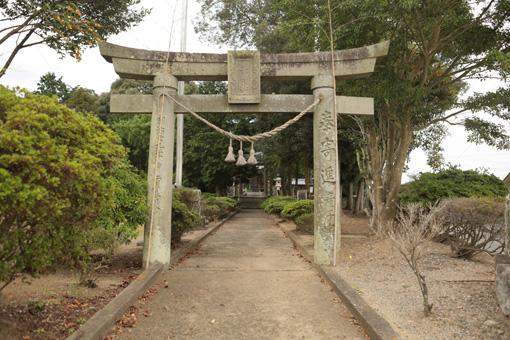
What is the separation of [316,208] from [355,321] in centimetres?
341

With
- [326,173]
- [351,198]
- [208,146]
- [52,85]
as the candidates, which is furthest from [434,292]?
[52,85]

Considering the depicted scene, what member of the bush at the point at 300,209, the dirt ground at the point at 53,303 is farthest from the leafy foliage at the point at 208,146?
the dirt ground at the point at 53,303

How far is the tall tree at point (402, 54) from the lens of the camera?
31.2 ft

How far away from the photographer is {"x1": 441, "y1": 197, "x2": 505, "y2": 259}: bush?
817 cm

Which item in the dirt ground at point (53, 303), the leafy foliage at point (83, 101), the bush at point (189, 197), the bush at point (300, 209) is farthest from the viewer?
the leafy foliage at point (83, 101)

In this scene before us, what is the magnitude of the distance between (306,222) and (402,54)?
6182 millimetres

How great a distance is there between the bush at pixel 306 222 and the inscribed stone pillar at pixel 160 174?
23.0 feet

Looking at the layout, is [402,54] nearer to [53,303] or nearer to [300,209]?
[300,209]

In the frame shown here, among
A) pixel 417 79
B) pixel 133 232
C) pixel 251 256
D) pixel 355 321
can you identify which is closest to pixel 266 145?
pixel 417 79

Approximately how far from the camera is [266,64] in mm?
8258

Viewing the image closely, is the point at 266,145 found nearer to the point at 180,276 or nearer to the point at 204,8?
the point at 204,8

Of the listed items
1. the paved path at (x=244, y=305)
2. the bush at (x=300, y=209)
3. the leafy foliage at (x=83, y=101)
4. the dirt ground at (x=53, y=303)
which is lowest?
the paved path at (x=244, y=305)

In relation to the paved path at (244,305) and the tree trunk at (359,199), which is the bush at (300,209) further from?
the tree trunk at (359,199)

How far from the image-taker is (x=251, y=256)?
10133mm
